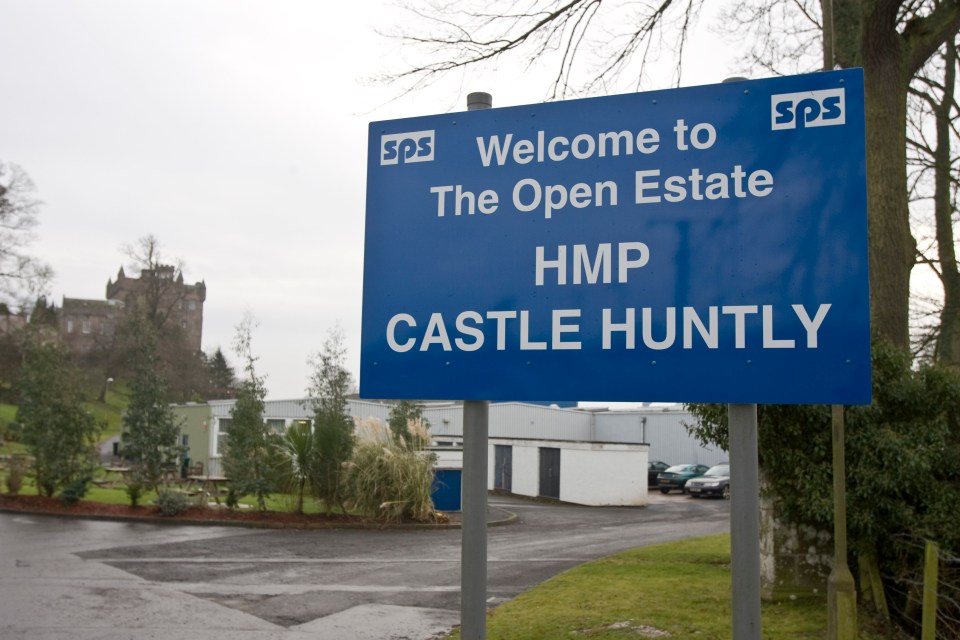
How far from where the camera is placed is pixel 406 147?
3.61 metres

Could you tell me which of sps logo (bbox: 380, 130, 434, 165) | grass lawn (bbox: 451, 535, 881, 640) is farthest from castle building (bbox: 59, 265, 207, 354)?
sps logo (bbox: 380, 130, 434, 165)

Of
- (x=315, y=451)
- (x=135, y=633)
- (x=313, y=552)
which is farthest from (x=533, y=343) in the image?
(x=315, y=451)

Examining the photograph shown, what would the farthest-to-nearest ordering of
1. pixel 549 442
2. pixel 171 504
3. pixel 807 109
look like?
pixel 549 442 < pixel 171 504 < pixel 807 109

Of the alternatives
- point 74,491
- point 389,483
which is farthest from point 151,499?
point 389,483

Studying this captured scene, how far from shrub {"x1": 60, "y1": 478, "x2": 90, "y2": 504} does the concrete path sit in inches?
49.4

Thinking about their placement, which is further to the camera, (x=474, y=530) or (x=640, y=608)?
(x=640, y=608)

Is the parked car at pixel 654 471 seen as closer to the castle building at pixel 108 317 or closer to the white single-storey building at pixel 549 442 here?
the white single-storey building at pixel 549 442

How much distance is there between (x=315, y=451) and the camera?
2297 centimetres

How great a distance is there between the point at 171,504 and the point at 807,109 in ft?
Answer: 69.5

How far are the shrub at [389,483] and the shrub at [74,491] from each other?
23.0ft

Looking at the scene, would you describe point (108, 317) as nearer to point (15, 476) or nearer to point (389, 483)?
point (15, 476)

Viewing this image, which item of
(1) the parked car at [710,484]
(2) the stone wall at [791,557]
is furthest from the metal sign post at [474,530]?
(1) the parked car at [710,484]

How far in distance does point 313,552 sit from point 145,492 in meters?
9.83

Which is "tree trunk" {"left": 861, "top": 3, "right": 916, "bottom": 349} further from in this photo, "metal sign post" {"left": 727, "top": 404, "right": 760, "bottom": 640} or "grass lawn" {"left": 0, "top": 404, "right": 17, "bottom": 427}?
"grass lawn" {"left": 0, "top": 404, "right": 17, "bottom": 427}
